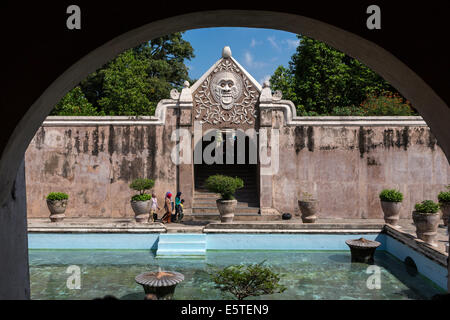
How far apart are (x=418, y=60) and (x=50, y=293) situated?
6591 mm

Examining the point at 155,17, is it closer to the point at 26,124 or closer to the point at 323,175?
the point at 26,124

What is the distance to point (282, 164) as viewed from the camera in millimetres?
12156

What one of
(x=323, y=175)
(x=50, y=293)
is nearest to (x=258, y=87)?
(x=323, y=175)

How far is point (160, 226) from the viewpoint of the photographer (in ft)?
30.7

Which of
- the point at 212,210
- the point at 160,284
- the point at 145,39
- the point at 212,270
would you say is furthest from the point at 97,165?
the point at 145,39

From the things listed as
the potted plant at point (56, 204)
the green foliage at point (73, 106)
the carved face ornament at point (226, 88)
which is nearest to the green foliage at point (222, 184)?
the carved face ornament at point (226, 88)

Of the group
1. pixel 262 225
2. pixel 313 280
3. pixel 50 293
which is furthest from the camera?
pixel 262 225

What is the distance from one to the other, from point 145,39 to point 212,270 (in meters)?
6.18

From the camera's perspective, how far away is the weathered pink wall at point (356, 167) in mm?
11961

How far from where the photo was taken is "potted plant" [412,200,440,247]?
7609 millimetres

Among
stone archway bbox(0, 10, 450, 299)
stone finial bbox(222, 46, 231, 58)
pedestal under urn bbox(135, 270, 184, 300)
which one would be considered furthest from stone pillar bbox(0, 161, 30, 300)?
stone finial bbox(222, 46, 231, 58)

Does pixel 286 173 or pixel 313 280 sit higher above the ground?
pixel 286 173

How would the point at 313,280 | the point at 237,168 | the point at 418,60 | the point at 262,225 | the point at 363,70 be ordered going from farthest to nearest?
the point at 363,70 < the point at 237,168 < the point at 262,225 < the point at 313,280 < the point at 418,60

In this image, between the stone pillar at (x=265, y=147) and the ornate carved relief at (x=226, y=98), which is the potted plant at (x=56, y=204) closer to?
the ornate carved relief at (x=226, y=98)
